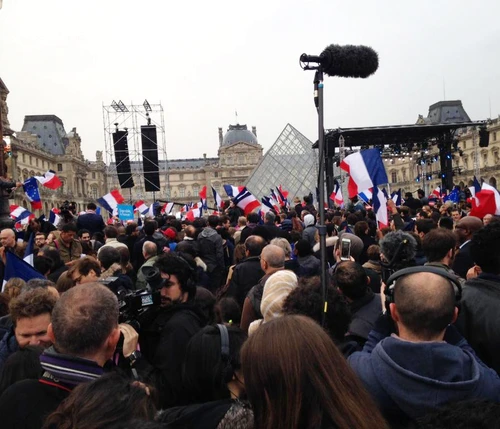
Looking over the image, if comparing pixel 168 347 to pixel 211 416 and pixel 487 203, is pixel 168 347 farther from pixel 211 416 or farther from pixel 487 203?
pixel 487 203

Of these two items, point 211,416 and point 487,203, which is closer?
point 211,416

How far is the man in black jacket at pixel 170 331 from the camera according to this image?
7.41 feet

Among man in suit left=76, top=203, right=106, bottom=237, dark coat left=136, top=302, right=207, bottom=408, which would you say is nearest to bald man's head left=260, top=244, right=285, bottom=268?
dark coat left=136, top=302, right=207, bottom=408

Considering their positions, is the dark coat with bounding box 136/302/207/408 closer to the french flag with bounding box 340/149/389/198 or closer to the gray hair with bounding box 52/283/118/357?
the gray hair with bounding box 52/283/118/357

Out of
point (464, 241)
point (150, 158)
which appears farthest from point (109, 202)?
point (150, 158)

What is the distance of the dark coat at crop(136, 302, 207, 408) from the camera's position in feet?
7.31

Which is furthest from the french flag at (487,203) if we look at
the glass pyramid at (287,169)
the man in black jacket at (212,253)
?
the glass pyramid at (287,169)

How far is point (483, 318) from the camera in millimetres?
2260

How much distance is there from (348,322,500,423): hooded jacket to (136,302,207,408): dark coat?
30.8 inches

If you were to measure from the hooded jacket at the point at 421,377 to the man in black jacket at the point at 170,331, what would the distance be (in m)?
0.76

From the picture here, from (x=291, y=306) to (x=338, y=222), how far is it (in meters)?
5.53

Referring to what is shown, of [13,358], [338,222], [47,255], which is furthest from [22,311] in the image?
[338,222]

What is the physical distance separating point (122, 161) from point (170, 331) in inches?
833

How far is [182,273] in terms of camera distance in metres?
2.86
